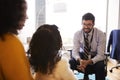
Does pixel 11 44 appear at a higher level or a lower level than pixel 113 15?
lower

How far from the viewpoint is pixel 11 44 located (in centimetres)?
93

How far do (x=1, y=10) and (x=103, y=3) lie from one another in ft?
15.2

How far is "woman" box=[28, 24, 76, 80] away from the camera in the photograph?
157 cm

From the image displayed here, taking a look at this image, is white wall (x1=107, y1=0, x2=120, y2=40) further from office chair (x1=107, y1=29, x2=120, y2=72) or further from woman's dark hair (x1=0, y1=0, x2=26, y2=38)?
woman's dark hair (x1=0, y1=0, x2=26, y2=38)

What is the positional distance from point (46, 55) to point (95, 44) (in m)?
1.69

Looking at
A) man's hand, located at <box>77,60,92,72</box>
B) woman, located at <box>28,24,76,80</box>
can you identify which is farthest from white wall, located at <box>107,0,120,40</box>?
woman, located at <box>28,24,76,80</box>

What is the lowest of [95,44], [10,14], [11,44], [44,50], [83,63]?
[83,63]

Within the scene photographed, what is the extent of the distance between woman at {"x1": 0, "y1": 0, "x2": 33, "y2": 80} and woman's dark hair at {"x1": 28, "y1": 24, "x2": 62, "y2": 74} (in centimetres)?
58

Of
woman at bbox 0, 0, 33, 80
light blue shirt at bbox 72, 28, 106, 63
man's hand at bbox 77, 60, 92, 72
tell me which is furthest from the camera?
light blue shirt at bbox 72, 28, 106, 63

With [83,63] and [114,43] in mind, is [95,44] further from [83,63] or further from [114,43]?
[114,43]

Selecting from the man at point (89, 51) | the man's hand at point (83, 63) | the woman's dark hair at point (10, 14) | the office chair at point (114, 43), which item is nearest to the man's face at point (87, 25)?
the man at point (89, 51)

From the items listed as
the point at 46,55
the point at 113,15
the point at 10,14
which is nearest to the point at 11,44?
the point at 10,14

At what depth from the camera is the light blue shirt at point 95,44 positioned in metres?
3.07

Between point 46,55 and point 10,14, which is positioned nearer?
point 10,14
